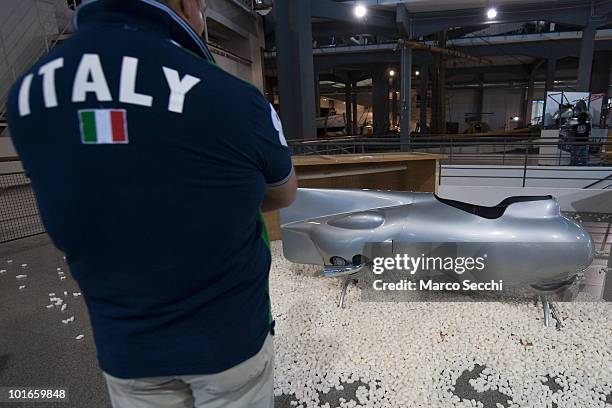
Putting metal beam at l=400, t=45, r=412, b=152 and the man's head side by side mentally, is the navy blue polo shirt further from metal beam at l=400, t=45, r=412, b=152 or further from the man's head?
metal beam at l=400, t=45, r=412, b=152

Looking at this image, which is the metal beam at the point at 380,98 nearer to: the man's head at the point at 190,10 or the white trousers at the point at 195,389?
the man's head at the point at 190,10

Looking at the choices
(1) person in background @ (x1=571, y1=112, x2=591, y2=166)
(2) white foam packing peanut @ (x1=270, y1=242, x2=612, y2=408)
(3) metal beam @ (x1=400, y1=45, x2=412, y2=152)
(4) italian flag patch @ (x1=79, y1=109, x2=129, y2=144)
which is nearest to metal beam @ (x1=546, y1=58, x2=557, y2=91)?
(3) metal beam @ (x1=400, y1=45, x2=412, y2=152)

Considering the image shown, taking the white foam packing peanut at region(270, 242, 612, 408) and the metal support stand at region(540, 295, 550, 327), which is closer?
the white foam packing peanut at region(270, 242, 612, 408)

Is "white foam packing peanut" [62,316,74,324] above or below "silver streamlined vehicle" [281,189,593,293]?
below

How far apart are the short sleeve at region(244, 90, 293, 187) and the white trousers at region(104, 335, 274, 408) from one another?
0.37 metres

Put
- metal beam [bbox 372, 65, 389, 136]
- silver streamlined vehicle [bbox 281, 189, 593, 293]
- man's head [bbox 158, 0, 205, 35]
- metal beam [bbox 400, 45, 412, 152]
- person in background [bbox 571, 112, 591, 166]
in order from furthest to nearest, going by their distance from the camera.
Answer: metal beam [bbox 372, 65, 389, 136] < metal beam [bbox 400, 45, 412, 152] < person in background [bbox 571, 112, 591, 166] < silver streamlined vehicle [bbox 281, 189, 593, 293] < man's head [bbox 158, 0, 205, 35]

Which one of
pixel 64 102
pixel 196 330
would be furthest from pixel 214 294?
pixel 64 102

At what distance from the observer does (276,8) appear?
812 cm

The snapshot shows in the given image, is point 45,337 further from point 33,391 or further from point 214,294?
point 214,294

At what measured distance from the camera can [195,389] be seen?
686 millimetres

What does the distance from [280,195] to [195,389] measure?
410 mm

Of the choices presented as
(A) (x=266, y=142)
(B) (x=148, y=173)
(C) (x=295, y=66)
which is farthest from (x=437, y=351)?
(C) (x=295, y=66)

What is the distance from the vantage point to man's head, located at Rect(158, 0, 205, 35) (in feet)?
2.08

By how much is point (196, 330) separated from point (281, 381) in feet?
4.44
